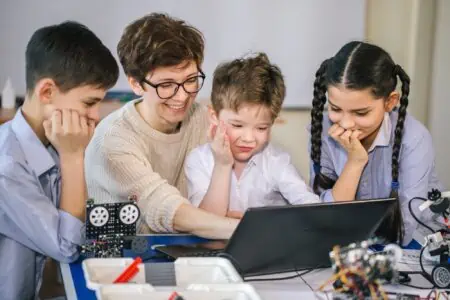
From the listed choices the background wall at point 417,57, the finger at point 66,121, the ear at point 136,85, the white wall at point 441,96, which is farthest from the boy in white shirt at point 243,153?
the white wall at point 441,96

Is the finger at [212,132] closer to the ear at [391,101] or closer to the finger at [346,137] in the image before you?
the finger at [346,137]

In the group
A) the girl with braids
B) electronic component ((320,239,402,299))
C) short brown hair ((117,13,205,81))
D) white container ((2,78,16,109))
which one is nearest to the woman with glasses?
short brown hair ((117,13,205,81))

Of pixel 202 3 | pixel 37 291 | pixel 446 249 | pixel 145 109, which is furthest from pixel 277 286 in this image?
pixel 202 3

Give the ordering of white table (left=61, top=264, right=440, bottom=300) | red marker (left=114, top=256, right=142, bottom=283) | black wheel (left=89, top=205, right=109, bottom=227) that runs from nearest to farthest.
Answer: red marker (left=114, top=256, right=142, bottom=283) < white table (left=61, top=264, right=440, bottom=300) < black wheel (left=89, top=205, right=109, bottom=227)

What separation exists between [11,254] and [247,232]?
0.64m

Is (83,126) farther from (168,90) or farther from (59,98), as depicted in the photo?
(168,90)

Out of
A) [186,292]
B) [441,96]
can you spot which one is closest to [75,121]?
[186,292]

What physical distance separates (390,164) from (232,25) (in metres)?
1.92

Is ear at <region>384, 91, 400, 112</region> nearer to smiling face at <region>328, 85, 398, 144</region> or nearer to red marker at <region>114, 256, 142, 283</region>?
smiling face at <region>328, 85, 398, 144</region>

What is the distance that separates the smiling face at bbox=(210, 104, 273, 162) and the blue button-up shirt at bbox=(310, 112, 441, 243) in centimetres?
28

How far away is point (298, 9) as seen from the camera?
3.97 metres

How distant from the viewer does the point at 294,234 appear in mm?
1604

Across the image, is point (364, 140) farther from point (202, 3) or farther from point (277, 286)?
point (202, 3)

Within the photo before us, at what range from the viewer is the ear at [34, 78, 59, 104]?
6.00 ft
